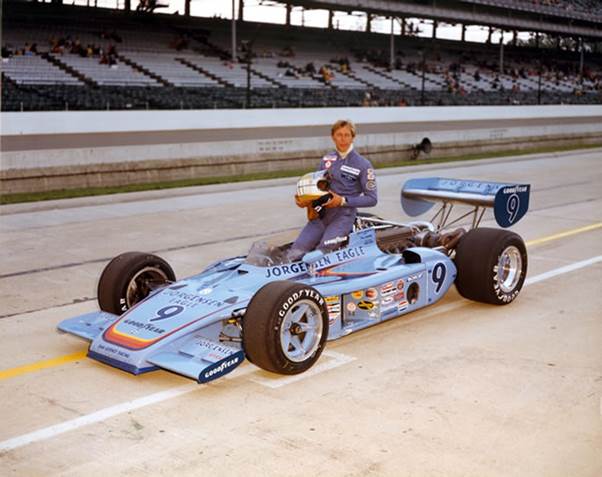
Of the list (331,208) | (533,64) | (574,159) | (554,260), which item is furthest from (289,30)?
(331,208)

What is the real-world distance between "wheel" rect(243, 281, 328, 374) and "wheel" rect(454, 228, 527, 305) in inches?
84.9

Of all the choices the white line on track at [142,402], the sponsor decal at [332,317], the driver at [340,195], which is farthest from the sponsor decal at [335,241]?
the white line on track at [142,402]

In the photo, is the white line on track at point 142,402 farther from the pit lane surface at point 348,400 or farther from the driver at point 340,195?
the driver at point 340,195

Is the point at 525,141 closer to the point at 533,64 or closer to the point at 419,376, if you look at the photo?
the point at 533,64

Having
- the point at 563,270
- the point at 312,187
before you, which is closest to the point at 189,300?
the point at 312,187

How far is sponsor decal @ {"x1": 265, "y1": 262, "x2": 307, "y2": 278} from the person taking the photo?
655 centimetres

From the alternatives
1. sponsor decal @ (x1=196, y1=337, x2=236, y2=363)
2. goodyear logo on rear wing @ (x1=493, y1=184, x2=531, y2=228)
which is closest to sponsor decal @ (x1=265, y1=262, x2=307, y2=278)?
sponsor decal @ (x1=196, y1=337, x2=236, y2=363)

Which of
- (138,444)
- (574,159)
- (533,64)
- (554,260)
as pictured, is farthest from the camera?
(533,64)

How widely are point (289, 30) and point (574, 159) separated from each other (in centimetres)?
1756

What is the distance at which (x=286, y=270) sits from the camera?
662 centimetres

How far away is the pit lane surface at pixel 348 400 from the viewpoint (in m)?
4.62

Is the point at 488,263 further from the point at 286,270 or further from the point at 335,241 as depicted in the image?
the point at 286,270

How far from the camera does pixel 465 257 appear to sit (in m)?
7.72

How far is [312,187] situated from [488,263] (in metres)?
1.90
